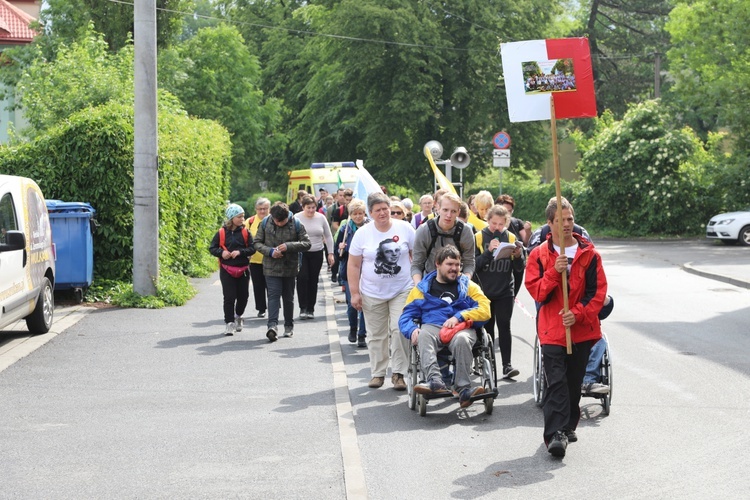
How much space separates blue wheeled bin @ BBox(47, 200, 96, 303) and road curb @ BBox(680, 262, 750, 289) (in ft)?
36.8

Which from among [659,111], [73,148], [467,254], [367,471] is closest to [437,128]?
[659,111]

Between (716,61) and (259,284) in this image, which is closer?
(259,284)

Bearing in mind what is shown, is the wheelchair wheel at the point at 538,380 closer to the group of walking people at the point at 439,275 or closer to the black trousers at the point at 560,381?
the group of walking people at the point at 439,275

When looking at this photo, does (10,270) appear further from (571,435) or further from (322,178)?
(322,178)

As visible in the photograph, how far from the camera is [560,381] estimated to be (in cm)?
720

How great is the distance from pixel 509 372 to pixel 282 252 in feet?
12.6

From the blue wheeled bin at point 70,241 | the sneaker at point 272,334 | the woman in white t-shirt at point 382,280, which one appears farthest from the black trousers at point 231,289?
the woman in white t-shirt at point 382,280

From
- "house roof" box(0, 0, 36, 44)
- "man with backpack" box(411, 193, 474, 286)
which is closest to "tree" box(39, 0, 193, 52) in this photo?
"house roof" box(0, 0, 36, 44)

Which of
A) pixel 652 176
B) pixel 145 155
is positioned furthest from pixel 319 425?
pixel 652 176

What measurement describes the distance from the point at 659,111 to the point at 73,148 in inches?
981

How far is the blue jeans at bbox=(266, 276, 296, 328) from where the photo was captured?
43.5 feet

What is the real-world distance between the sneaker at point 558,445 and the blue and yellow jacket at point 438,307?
1.72 metres

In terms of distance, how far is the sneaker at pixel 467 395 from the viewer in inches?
332

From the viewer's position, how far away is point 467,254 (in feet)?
31.4
